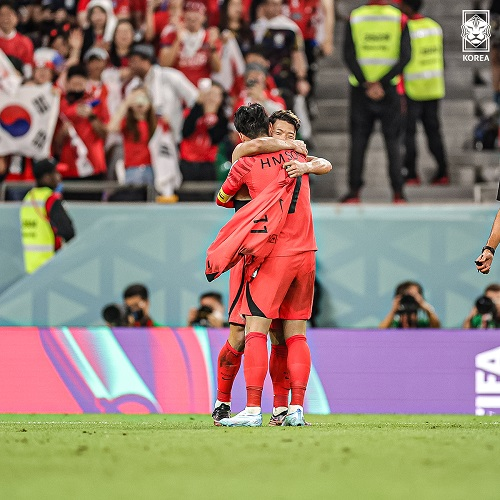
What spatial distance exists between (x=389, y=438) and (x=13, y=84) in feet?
31.7

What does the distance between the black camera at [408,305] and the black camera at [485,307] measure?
62cm

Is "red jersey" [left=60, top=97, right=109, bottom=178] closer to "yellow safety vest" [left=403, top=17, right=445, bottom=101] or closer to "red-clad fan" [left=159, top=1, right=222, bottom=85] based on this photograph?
"red-clad fan" [left=159, top=1, right=222, bottom=85]

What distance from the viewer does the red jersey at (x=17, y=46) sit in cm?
1589

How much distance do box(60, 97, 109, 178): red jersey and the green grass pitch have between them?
795 centimetres

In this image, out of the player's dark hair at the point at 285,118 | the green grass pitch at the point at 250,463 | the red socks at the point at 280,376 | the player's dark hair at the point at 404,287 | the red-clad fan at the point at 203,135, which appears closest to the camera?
the green grass pitch at the point at 250,463

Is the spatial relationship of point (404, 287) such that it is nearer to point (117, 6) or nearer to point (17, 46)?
point (17, 46)

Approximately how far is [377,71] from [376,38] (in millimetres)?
372

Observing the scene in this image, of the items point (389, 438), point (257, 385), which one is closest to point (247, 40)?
point (257, 385)

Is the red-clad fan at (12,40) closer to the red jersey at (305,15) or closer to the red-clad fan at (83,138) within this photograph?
the red-clad fan at (83,138)

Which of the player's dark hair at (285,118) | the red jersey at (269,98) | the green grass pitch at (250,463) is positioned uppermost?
the player's dark hair at (285,118)

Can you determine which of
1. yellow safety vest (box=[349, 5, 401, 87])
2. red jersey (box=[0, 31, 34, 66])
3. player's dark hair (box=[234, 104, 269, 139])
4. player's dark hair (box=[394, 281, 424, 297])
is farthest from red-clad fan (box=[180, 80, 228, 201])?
player's dark hair (box=[234, 104, 269, 139])

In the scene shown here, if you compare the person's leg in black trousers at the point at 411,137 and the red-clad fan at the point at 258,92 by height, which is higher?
the red-clad fan at the point at 258,92

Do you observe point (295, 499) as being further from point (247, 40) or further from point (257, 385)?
point (247, 40)

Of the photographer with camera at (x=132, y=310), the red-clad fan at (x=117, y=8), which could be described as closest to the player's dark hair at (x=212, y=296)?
the photographer with camera at (x=132, y=310)
